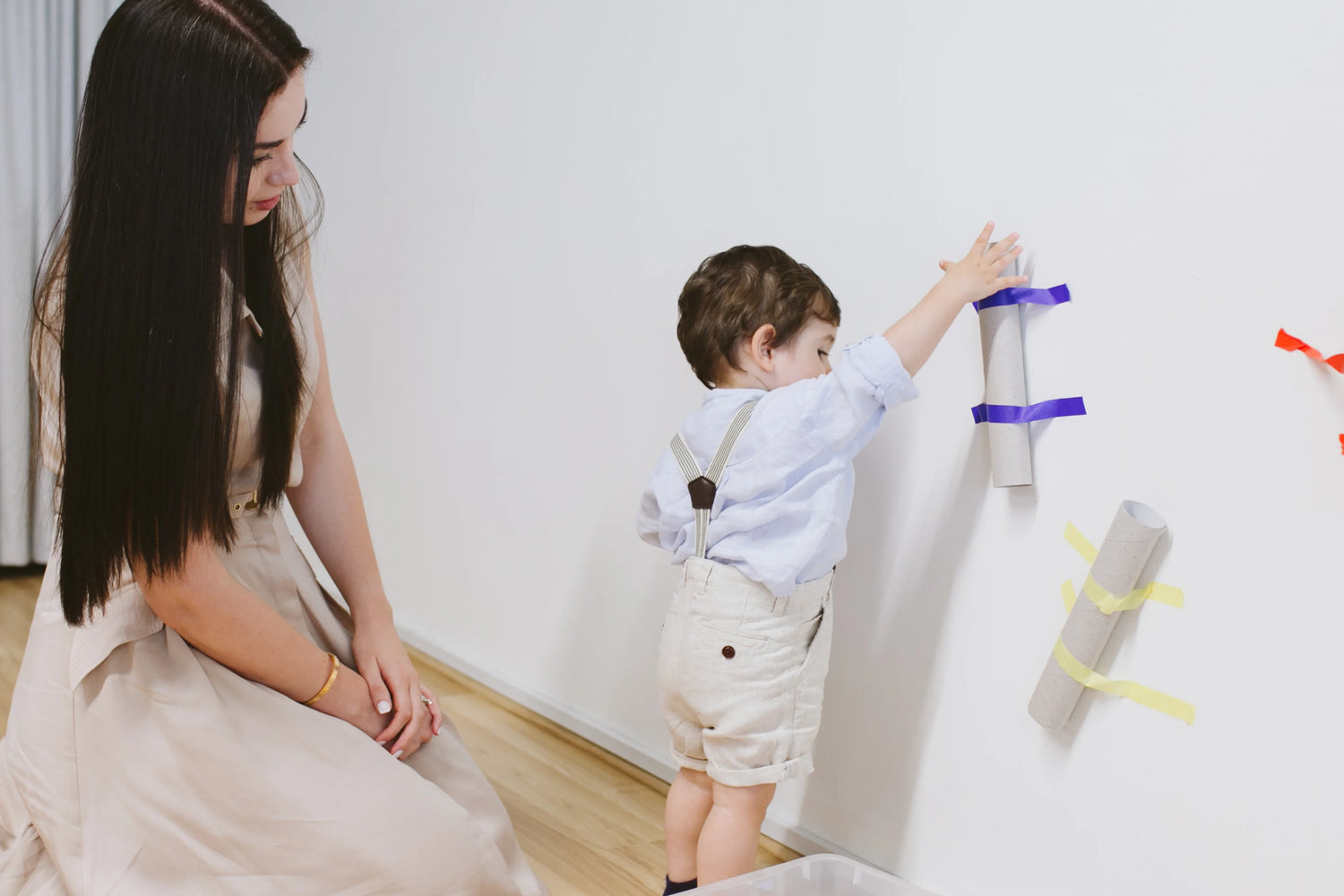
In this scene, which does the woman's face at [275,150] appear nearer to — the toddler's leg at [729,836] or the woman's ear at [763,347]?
the woman's ear at [763,347]

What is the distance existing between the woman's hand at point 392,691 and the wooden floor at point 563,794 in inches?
13.5

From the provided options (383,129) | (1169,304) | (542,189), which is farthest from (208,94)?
(383,129)

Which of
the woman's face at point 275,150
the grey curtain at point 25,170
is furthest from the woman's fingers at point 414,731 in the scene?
the grey curtain at point 25,170

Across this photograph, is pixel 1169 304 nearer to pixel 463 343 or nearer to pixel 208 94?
pixel 208 94

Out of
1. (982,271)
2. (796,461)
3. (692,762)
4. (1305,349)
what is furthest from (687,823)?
(1305,349)

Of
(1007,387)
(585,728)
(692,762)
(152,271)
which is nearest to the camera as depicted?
(152,271)

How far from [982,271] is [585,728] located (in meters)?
1.06

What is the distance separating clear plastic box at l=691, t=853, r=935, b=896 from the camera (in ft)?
3.81

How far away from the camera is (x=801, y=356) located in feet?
4.17

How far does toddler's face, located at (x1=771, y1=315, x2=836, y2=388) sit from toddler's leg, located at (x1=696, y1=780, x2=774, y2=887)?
466 millimetres

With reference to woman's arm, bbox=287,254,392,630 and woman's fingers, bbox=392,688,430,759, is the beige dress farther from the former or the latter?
woman's arm, bbox=287,254,392,630

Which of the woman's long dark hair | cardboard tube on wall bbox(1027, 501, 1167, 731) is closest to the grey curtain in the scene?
the woman's long dark hair

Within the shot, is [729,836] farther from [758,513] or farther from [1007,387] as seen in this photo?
[1007,387]

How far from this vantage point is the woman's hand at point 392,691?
1.13 metres
